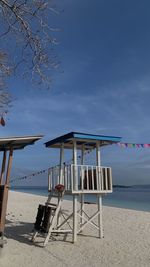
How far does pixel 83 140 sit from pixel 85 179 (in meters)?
1.21

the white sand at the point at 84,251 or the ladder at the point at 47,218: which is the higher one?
the ladder at the point at 47,218

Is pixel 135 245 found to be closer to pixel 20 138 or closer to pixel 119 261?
pixel 119 261

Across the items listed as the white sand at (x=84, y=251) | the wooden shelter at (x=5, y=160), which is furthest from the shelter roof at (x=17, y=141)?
the white sand at (x=84, y=251)

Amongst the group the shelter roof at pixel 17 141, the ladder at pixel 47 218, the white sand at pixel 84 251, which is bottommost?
the white sand at pixel 84 251

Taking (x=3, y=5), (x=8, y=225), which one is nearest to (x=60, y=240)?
(x=8, y=225)

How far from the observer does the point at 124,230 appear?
11875mm

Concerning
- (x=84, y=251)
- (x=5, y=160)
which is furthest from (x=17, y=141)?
(x=84, y=251)

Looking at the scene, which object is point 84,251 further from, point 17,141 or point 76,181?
point 17,141

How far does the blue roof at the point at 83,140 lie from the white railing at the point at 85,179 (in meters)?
0.79

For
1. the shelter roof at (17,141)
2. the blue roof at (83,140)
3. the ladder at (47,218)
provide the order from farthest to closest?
the blue roof at (83,140) → the ladder at (47,218) → the shelter roof at (17,141)

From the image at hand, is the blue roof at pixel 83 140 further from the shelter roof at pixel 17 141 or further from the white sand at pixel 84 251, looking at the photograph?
the white sand at pixel 84 251

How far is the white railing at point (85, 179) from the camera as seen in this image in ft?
30.7

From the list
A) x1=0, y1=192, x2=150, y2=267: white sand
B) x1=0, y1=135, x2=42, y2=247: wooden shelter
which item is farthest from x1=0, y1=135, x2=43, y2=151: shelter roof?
x1=0, y1=192, x2=150, y2=267: white sand

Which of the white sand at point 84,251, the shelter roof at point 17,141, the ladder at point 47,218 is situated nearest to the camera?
the white sand at point 84,251
